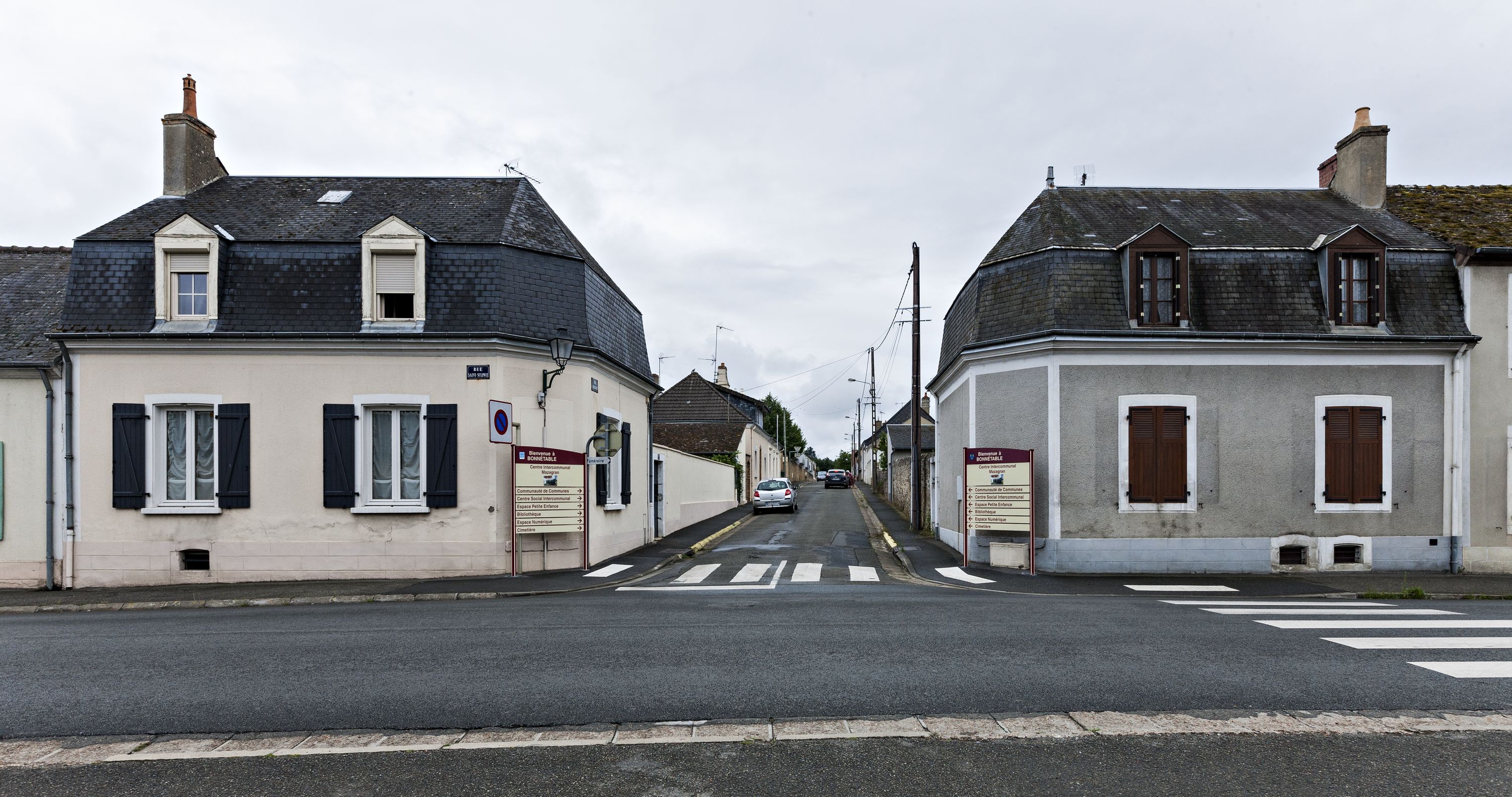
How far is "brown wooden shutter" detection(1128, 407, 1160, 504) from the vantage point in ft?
49.0

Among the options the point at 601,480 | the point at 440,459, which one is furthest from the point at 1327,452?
the point at 440,459

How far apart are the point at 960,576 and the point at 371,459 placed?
418 inches

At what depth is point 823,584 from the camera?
12953mm

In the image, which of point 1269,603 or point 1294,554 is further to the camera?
point 1294,554

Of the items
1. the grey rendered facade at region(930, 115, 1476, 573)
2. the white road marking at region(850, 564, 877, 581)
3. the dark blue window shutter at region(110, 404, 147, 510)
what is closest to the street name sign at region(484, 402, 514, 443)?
the dark blue window shutter at region(110, 404, 147, 510)

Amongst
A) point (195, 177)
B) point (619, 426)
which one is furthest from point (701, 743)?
point (195, 177)

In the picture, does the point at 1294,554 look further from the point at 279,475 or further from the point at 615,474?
the point at 279,475

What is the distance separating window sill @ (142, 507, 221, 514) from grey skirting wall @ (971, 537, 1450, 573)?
48.1ft

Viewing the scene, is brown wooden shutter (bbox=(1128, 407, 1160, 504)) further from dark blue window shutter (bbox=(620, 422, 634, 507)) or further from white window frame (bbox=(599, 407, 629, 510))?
dark blue window shutter (bbox=(620, 422, 634, 507))

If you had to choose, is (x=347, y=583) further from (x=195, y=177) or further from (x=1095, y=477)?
(x=1095, y=477)

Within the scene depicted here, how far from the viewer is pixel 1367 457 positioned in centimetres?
1505

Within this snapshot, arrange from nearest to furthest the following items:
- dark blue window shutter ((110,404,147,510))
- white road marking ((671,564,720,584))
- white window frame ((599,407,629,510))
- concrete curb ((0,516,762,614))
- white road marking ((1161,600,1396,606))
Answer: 1. white road marking ((1161,600,1396,606))
2. concrete curb ((0,516,762,614))
3. white road marking ((671,564,720,584))
4. dark blue window shutter ((110,404,147,510))
5. white window frame ((599,407,629,510))

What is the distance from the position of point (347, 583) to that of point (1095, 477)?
13.3 meters

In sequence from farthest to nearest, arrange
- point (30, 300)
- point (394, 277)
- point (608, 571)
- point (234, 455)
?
point (30, 300) < point (608, 571) < point (394, 277) < point (234, 455)
